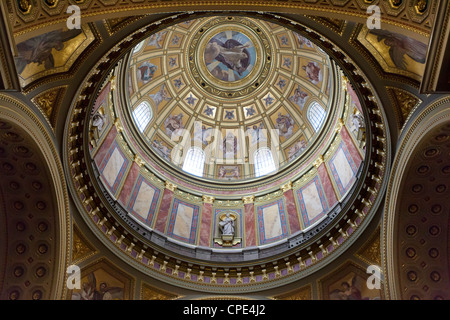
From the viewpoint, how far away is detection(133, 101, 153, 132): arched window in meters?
26.5

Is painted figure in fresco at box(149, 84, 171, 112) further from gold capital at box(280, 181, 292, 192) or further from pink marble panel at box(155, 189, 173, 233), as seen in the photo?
gold capital at box(280, 181, 292, 192)

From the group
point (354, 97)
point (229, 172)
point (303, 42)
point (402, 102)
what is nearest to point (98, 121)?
point (229, 172)

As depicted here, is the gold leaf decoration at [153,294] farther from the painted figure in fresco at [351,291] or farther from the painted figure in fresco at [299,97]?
the painted figure in fresco at [299,97]

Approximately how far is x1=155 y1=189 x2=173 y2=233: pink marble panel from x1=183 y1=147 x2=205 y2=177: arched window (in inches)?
127

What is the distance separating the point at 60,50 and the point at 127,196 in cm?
1106

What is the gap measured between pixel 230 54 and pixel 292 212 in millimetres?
14454

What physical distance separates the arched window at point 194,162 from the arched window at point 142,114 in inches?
142

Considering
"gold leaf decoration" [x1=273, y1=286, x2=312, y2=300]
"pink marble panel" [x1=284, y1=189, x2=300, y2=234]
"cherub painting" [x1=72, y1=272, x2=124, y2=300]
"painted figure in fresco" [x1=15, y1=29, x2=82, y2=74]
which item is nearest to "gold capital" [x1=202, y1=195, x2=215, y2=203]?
"pink marble panel" [x1=284, y1=189, x2=300, y2=234]

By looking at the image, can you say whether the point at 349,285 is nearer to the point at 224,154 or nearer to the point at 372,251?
the point at 372,251

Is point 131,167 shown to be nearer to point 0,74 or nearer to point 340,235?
point 340,235

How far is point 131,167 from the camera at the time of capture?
23.6 metres

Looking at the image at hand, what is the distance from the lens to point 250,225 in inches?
948

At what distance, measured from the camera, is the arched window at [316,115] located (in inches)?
1018

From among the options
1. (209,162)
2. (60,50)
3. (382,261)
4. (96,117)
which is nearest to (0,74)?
(60,50)
